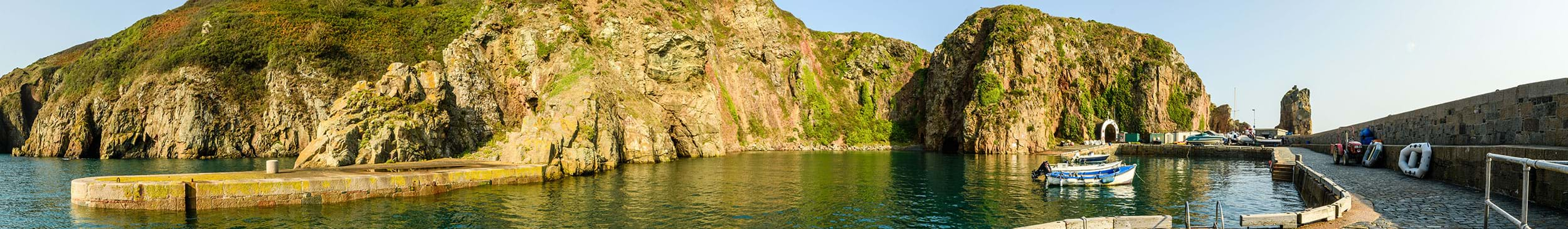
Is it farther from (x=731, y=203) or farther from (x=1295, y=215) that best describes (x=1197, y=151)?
(x=1295, y=215)

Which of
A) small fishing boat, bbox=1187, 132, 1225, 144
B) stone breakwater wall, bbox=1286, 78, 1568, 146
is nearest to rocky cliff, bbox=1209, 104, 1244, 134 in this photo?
small fishing boat, bbox=1187, 132, 1225, 144

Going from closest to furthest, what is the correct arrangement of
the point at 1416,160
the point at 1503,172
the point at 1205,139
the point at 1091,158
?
the point at 1503,172 → the point at 1416,160 → the point at 1091,158 → the point at 1205,139

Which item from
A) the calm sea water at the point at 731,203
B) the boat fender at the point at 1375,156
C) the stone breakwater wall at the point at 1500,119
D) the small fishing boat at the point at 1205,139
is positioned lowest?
the calm sea water at the point at 731,203

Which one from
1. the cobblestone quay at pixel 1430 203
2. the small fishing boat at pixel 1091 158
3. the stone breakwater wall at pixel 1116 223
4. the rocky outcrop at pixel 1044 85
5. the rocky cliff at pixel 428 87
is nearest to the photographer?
the stone breakwater wall at pixel 1116 223

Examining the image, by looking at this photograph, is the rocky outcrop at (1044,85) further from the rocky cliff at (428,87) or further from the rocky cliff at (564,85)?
the rocky cliff at (428,87)

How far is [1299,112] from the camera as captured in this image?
15125 cm

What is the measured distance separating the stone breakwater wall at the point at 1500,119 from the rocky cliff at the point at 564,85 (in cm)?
4652

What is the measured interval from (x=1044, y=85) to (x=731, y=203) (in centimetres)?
9307

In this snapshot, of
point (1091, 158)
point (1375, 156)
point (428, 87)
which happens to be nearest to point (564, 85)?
point (428, 87)

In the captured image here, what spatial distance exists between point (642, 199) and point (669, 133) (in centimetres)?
5078

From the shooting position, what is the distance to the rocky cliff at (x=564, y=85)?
69.1 meters

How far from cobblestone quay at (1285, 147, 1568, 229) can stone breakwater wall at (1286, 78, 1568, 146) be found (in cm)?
349

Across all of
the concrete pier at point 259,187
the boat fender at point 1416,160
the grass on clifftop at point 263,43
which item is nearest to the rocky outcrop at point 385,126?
the concrete pier at point 259,187

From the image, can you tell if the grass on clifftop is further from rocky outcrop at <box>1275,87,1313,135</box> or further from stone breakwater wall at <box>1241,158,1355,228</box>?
rocky outcrop at <box>1275,87,1313,135</box>
